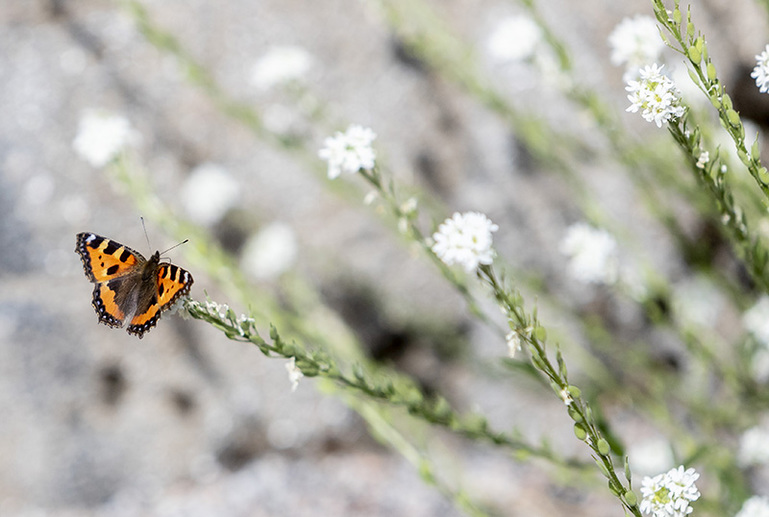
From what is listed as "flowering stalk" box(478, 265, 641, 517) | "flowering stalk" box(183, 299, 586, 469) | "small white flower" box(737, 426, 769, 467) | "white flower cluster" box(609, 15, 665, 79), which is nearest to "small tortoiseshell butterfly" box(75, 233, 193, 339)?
"flowering stalk" box(183, 299, 586, 469)

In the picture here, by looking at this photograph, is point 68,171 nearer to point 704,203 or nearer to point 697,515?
point 704,203

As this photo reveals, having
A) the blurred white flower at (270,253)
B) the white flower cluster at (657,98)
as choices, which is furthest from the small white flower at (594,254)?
the white flower cluster at (657,98)

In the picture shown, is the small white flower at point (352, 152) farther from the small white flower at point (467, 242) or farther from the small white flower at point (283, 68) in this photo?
the small white flower at point (283, 68)

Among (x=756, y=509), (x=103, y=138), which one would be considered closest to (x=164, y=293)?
(x=103, y=138)

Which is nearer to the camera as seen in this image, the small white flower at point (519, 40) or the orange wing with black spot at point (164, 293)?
the orange wing with black spot at point (164, 293)

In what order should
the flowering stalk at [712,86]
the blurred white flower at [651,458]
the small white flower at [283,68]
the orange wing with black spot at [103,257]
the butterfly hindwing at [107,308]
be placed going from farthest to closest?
the small white flower at [283,68], the blurred white flower at [651,458], the orange wing with black spot at [103,257], the butterfly hindwing at [107,308], the flowering stalk at [712,86]

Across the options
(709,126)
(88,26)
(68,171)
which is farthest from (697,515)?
(88,26)

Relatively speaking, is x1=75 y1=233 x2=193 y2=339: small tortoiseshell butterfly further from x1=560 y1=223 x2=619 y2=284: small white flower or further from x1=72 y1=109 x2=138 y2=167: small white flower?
x1=560 y1=223 x2=619 y2=284: small white flower
